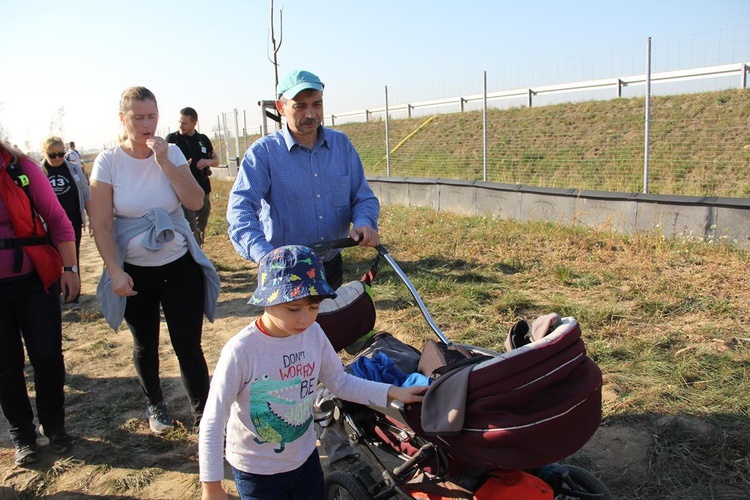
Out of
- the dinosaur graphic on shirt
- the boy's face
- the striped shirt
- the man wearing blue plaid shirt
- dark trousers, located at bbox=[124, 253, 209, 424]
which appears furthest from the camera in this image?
dark trousers, located at bbox=[124, 253, 209, 424]

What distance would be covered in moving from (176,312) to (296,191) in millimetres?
1055

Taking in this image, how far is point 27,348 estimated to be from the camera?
11.2 feet

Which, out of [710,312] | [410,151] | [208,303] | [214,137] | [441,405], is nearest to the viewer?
[441,405]

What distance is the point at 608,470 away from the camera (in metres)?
2.97

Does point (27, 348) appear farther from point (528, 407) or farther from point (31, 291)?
point (528, 407)

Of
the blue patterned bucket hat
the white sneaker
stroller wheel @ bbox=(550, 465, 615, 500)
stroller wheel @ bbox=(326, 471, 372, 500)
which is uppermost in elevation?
the blue patterned bucket hat

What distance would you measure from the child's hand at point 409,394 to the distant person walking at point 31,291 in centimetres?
228

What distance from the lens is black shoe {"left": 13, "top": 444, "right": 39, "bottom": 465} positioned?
11.3 ft

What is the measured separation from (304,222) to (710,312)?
133 inches

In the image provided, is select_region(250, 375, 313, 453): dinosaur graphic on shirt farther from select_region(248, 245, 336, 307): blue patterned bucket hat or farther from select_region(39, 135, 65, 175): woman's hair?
select_region(39, 135, 65, 175): woman's hair

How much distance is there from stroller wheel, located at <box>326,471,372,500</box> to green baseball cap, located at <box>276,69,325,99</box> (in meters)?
1.74

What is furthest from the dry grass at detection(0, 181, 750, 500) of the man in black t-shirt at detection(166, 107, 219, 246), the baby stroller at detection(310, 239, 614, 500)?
the man in black t-shirt at detection(166, 107, 219, 246)

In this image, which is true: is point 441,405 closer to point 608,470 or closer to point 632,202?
point 608,470

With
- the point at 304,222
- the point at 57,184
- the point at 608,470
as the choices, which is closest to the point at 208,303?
the point at 304,222
